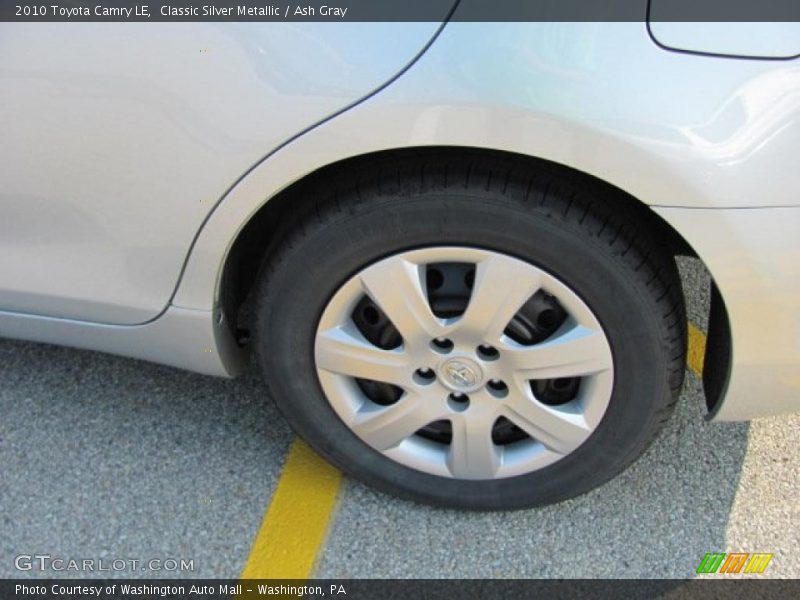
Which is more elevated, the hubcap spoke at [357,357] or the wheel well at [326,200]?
the wheel well at [326,200]

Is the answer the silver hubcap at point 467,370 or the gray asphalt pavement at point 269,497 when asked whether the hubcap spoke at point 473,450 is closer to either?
the silver hubcap at point 467,370

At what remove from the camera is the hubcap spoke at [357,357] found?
188cm

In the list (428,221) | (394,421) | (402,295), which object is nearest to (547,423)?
(394,421)

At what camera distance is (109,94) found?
1634mm

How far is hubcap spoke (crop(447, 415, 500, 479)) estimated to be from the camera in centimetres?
195

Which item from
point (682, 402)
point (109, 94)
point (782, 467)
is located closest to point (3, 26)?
point (109, 94)

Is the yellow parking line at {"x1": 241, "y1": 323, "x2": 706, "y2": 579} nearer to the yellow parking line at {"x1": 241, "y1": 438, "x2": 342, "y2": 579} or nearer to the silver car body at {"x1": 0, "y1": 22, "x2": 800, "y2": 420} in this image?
the yellow parking line at {"x1": 241, "y1": 438, "x2": 342, "y2": 579}

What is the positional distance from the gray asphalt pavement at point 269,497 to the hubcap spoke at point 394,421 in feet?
0.79

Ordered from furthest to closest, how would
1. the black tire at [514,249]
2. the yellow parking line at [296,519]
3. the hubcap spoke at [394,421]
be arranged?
the yellow parking line at [296,519]
the hubcap spoke at [394,421]
the black tire at [514,249]

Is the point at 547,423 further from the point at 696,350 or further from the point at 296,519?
the point at 696,350

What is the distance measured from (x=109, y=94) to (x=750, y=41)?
113 cm
